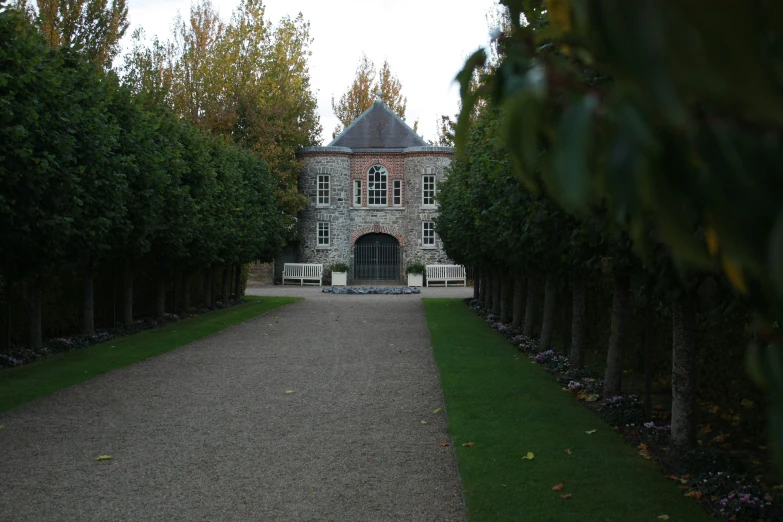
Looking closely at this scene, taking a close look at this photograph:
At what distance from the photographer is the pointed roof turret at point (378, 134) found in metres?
49.4

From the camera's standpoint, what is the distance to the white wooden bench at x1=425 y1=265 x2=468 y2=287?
46.3m

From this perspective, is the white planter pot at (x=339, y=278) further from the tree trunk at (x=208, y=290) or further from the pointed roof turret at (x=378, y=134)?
the tree trunk at (x=208, y=290)

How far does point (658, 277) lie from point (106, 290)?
657 inches

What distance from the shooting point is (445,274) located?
46656 mm

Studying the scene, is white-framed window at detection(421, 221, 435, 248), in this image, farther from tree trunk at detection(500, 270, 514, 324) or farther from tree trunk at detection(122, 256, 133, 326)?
tree trunk at detection(122, 256, 133, 326)

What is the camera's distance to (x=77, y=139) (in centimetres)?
1402

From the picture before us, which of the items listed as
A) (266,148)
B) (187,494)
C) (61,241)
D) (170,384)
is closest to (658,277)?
(187,494)

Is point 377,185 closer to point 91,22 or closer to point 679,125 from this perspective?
point 91,22

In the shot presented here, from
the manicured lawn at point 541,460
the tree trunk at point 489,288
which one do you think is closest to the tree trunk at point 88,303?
the manicured lawn at point 541,460

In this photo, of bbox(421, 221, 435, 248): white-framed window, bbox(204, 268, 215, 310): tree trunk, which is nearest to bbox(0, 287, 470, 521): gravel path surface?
bbox(204, 268, 215, 310): tree trunk

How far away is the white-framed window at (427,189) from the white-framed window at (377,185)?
2293 mm

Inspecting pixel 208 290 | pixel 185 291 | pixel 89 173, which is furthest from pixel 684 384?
pixel 208 290

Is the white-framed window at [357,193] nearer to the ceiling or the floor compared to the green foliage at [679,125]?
nearer to the ceiling

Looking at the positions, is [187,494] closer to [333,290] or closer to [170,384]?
[170,384]
